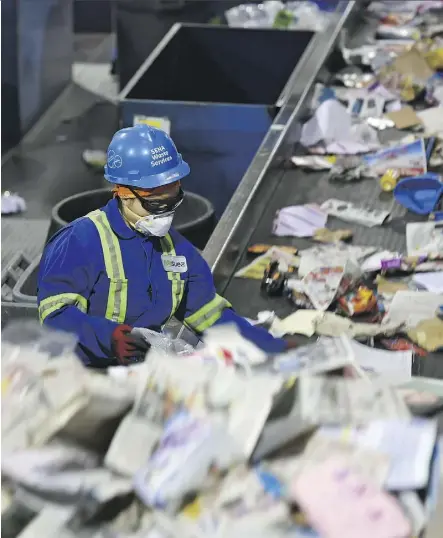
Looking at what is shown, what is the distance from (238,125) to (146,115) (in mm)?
528

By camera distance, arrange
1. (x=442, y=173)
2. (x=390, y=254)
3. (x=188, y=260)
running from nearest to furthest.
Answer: (x=188, y=260) → (x=390, y=254) → (x=442, y=173)

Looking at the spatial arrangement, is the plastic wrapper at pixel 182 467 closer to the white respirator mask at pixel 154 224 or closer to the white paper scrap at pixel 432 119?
the white respirator mask at pixel 154 224

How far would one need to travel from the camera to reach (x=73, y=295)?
284cm

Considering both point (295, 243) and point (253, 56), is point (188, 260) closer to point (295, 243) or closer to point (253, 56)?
point (295, 243)

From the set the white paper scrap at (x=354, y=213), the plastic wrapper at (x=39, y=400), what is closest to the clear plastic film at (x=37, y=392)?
the plastic wrapper at (x=39, y=400)

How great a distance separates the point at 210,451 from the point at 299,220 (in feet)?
8.57

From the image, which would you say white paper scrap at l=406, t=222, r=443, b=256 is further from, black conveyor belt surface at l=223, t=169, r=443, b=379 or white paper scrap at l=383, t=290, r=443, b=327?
white paper scrap at l=383, t=290, r=443, b=327

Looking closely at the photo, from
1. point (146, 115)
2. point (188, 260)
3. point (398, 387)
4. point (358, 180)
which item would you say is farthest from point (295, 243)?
point (398, 387)

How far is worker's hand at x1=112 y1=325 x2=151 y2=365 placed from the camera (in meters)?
2.76

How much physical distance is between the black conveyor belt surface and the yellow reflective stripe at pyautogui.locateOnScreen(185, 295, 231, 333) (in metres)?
0.34

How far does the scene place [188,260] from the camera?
304cm

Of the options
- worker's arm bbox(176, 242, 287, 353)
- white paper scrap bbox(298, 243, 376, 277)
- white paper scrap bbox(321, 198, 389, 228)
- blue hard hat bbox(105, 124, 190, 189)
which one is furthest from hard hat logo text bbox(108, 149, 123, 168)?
white paper scrap bbox(321, 198, 389, 228)

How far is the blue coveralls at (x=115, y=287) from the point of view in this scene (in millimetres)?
2801

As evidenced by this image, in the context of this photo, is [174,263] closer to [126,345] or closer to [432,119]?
[126,345]
